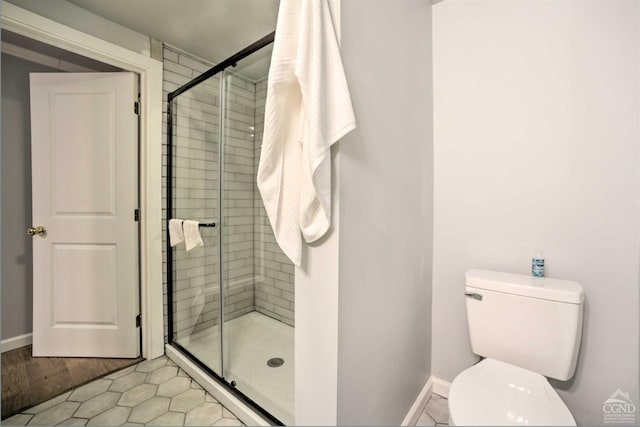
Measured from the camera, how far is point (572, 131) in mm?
1214

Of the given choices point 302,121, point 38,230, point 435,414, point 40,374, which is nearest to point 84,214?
point 38,230

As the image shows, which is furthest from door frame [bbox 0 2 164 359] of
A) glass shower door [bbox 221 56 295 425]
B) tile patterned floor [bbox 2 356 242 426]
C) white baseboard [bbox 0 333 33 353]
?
white baseboard [bbox 0 333 33 353]

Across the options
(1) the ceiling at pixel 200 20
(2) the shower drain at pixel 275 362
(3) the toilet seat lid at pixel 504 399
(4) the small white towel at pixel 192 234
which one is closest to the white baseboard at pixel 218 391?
(2) the shower drain at pixel 275 362

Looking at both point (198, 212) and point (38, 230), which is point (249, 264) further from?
point (38, 230)

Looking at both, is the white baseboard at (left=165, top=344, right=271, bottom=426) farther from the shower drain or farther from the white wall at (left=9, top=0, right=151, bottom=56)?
the white wall at (left=9, top=0, right=151, bottom=56)

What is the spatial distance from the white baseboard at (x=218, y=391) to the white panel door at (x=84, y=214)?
1.17 ft

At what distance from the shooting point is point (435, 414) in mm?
1410

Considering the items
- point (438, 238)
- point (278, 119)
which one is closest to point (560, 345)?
point (438, 238)

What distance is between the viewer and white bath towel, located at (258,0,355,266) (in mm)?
836

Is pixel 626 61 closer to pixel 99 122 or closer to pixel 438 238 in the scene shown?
pixel 438 238

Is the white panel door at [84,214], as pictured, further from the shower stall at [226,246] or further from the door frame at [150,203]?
the shower stall at [226,246]

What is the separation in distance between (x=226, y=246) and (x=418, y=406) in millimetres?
1414

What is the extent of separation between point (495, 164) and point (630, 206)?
52 centimetres

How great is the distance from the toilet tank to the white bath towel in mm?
915
